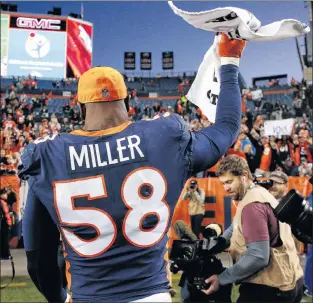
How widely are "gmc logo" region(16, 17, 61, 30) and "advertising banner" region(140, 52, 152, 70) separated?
39.4 feet

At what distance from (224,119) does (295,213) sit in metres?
0.46

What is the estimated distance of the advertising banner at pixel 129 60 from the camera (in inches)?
1809

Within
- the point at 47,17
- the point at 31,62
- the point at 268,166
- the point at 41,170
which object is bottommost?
the point at 268,166

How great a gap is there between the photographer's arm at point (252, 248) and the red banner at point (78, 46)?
33.6 meters

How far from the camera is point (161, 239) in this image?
1.75m

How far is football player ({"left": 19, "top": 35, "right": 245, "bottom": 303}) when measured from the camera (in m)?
1.68

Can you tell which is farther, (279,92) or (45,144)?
(279,92)

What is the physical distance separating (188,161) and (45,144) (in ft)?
1.73

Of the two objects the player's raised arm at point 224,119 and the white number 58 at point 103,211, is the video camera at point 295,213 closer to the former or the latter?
the player's raised arm at point 224,119

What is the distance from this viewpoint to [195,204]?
→ 31.8ft

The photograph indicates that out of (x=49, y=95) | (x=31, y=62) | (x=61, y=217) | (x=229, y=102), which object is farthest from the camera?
(x=49, y=95)

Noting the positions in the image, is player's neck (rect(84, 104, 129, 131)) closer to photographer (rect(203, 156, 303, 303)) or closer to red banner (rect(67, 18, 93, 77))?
photographer (rect(203, 156, 303, 303))

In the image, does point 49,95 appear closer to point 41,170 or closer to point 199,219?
point 199,219

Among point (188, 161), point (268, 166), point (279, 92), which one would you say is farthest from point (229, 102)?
point (279, 92)
